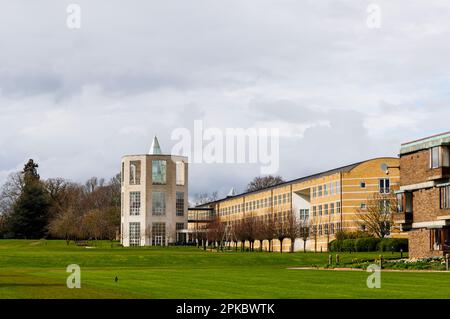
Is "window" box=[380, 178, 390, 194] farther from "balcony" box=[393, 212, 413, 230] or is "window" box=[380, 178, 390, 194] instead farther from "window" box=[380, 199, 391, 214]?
"balcony" box=[393, 212, 413, 230]

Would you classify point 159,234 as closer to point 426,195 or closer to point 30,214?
point 30,214

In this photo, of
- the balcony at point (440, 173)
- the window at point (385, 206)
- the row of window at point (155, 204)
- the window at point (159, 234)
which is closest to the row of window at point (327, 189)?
the window at point (385, 206)

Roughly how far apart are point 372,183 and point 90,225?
4893cm

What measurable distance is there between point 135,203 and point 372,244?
189ft

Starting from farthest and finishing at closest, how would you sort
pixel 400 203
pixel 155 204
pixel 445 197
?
pixel 155 204 < pixel 400 203 < pixel 445 197

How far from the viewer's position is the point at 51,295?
2552 centimetres

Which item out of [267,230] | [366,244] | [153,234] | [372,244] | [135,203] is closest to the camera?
[366,244]

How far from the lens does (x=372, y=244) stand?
306 ft

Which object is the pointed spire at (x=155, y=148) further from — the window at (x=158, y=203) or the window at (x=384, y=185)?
the window at (x=384, y=185)

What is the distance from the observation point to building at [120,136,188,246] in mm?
139375

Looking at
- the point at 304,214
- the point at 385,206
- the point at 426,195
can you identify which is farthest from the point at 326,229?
the point at 426,195

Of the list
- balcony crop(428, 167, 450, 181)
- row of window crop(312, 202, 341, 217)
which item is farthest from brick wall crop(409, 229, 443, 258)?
row of window crop(312, 202, 341, 217)
